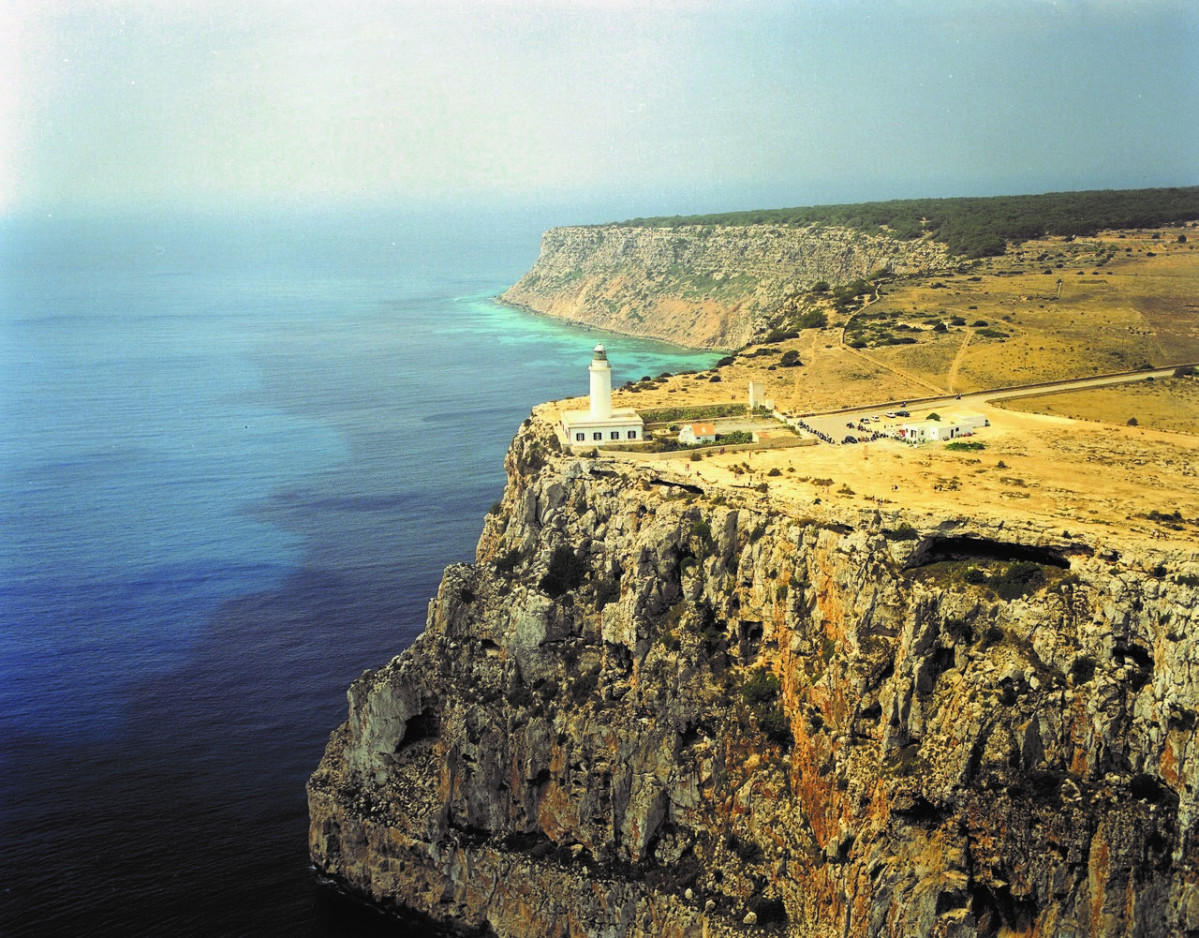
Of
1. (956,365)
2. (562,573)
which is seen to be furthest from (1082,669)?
(956,365)

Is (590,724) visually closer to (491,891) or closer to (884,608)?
(491,891)

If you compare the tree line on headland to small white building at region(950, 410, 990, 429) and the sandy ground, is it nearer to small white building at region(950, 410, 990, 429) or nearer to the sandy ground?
small white building at region(950, 410, 990, 429)

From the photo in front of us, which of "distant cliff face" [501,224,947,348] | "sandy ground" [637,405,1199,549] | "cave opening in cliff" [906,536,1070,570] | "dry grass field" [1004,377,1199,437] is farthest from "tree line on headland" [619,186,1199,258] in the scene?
→ "cave opening in cliff" [906,536,1070,570]

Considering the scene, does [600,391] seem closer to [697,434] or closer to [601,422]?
[601,422]

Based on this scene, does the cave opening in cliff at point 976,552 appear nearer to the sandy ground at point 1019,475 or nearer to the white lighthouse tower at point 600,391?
the sandy ground at point 1019,475

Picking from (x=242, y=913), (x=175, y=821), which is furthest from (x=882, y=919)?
(x=175, y=821)
